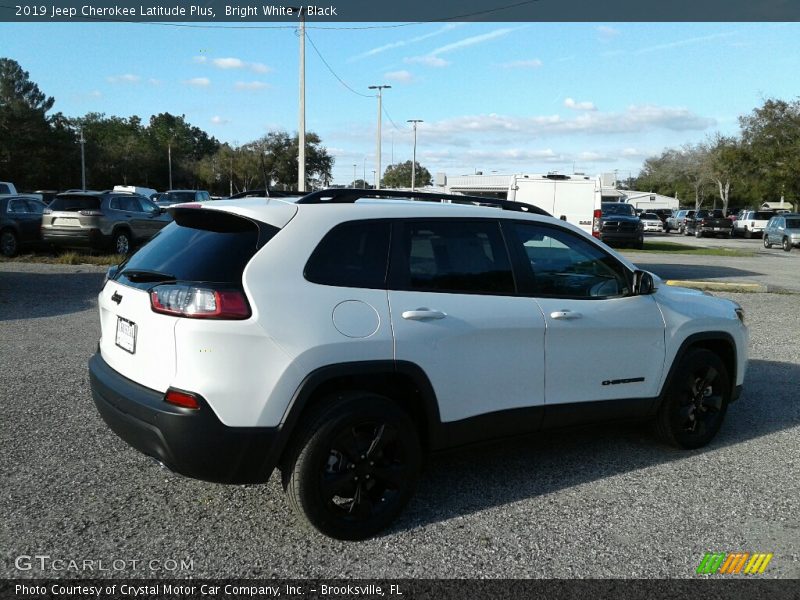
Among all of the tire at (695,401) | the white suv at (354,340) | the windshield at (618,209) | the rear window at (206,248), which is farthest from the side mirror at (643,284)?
the windshield at (618,209)

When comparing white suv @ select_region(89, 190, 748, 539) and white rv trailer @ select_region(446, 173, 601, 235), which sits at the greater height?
white rv trailer @ select_region(446, 173, 601, 235)

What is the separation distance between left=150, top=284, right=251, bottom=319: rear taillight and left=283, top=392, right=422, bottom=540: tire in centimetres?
65

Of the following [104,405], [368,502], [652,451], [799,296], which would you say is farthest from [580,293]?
[799,296]

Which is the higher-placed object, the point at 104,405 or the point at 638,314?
the point at 638,314

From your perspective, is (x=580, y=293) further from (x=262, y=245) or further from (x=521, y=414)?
(x=262, y=245)

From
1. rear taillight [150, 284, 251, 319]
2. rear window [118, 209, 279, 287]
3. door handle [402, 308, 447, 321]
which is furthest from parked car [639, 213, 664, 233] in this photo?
rear taillight [150, 284, 251, 319]

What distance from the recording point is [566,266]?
4.59 metres

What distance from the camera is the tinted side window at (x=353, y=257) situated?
3.58 m

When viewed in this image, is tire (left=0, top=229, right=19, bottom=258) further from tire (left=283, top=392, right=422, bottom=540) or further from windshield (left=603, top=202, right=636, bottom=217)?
windshield (left=603, top=202, right=636, bottom=217)

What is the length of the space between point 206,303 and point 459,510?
73.9 inches

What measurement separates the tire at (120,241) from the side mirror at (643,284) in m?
16.2

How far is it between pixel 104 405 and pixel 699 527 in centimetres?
333

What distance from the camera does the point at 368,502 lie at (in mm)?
3676

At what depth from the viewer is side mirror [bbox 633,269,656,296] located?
4.66 m
